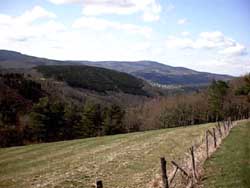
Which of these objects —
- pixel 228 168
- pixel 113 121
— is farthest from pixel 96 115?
pixel 228 168

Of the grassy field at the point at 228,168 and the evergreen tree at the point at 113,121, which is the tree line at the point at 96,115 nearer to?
the evergreen tree at the point at 113,121

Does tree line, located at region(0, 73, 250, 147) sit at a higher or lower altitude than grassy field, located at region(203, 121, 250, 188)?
lower

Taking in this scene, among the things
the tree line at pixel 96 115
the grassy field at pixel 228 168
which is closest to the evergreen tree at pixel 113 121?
the tree line at pixel 96 115

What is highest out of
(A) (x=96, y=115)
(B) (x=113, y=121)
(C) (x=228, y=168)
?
(C) (x=228, y=168)

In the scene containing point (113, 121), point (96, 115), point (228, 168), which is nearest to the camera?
point (228, 168)

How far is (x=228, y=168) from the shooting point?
20.9 meters

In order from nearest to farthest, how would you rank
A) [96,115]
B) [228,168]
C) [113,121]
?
[228,168], [113,121], [96,115]

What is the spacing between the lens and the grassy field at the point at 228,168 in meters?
17.2

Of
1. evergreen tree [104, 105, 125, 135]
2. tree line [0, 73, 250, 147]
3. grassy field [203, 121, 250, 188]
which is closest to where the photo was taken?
grassy field [203, 121, 250, 188]

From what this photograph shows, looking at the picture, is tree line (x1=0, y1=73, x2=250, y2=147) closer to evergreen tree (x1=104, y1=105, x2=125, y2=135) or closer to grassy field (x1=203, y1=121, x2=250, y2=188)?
evergreen tree (x1=104, y1=105, x2=125, y2=135)

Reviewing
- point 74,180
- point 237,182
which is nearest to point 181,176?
point 237,182

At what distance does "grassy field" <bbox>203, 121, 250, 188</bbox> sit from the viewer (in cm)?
1719

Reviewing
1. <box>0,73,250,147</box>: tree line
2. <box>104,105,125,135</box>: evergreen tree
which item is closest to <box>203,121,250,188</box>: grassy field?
<box>0,73,250,147</box>: tree line

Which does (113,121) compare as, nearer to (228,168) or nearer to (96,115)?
(96,115)
